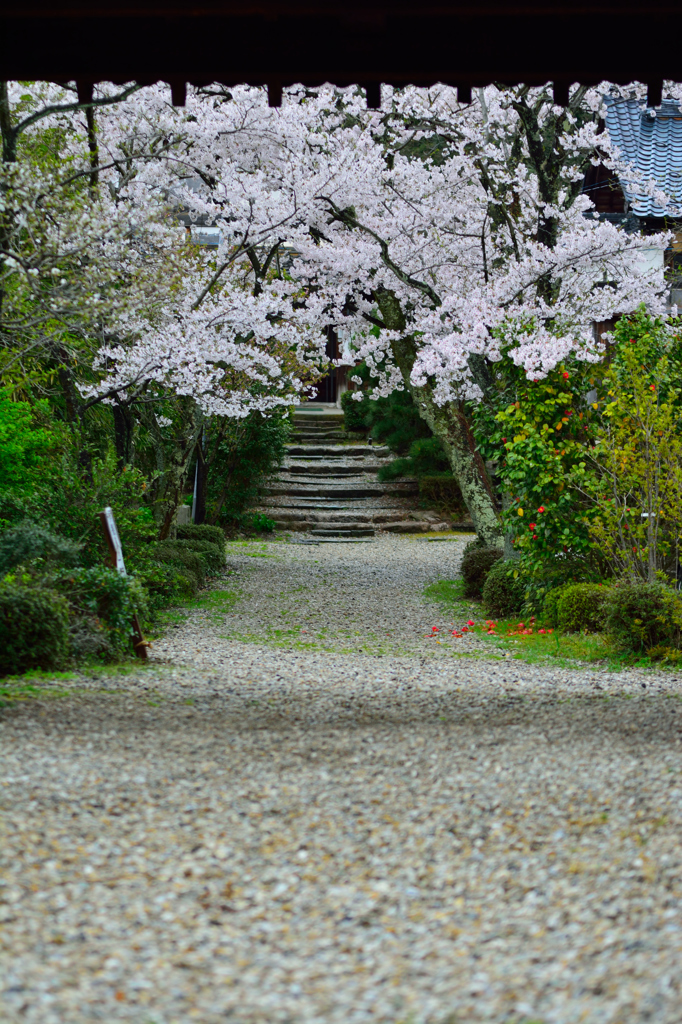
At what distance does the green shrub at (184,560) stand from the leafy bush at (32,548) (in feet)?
11.0

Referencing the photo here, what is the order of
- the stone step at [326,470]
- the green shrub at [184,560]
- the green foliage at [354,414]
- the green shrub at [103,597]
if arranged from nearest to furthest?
1. the green shrub at [103,597]
2. the green shrub at [184,560]
3. the stone step at [326,470]
4. the green foliage at [354,414]

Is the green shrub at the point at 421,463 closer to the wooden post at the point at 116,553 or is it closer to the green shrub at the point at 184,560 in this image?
the green shrub at the point at 184,560

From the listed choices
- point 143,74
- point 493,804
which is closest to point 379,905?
point 493,804

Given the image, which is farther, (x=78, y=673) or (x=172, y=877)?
(x=78, y=673)

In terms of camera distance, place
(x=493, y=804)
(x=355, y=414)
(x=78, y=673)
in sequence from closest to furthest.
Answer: (x=493, y=804), (x=78, y=673), (x=355, y=414)

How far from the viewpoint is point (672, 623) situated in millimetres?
6559

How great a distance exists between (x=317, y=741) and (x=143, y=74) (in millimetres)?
3341

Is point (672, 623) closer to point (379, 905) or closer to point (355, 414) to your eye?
point (379, 905)

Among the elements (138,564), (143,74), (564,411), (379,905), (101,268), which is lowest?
(379,905)

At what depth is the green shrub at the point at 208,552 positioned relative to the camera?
11.1m

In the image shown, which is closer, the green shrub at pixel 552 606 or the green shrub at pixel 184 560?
the green shrub at pixel 552 606

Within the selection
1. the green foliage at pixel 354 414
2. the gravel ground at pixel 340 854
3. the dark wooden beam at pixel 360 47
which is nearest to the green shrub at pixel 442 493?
the green foliage at pixel 354 414

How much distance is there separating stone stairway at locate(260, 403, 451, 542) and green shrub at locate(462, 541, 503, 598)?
490 cm

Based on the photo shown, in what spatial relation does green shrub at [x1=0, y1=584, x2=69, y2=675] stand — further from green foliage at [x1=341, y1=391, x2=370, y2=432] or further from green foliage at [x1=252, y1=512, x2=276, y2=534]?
green foliage at [x1=341, y1=391, x2=370, y2=432]
